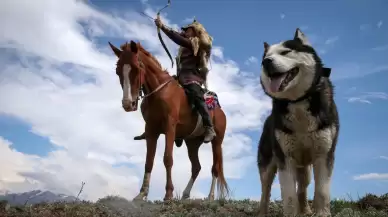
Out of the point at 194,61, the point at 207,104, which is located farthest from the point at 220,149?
the point at 194,61

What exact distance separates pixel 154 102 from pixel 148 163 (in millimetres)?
1369

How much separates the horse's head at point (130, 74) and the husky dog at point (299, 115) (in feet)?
Result: 12.1

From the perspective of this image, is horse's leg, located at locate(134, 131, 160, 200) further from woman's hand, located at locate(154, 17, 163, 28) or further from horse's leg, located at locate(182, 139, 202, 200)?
woman's hand, located at locate(154, 17, 163, 28)

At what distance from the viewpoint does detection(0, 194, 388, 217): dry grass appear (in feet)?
22.6

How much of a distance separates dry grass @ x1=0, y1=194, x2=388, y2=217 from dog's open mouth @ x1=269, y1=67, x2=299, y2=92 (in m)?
2.37

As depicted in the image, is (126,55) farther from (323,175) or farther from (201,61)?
(323,175)

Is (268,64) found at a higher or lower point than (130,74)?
lower

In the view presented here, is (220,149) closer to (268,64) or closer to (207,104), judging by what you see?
(207,104)

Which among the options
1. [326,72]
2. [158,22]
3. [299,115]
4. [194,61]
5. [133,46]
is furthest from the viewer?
[194,61]

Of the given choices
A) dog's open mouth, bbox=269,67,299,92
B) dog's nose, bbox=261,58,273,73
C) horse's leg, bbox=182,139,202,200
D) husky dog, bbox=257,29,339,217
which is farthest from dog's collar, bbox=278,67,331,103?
horse's leg, bbox=182,139,202,200

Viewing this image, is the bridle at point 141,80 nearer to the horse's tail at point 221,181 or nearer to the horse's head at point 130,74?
the horse's head at point 130,74

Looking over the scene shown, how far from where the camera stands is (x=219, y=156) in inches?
486

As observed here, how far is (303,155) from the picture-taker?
22.4 feet

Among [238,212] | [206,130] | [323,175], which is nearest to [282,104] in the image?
[323,175]
